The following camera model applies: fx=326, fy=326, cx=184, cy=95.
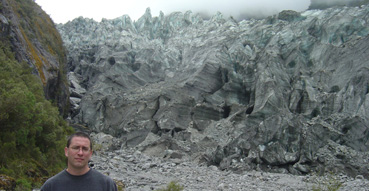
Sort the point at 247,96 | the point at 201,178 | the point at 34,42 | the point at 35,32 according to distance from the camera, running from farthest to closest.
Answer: the point at 247,96
the point at 35,32
the point at 34,42
the point at 201,178

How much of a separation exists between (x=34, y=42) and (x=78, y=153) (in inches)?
1399

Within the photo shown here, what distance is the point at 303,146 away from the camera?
29359 mm

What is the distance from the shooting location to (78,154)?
3.57 m

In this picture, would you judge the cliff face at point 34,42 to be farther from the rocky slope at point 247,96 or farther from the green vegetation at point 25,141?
the green vegetation at point 25,141

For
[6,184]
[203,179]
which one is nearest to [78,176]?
[6,184]

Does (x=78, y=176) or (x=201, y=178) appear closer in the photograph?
(x=78, y=176)

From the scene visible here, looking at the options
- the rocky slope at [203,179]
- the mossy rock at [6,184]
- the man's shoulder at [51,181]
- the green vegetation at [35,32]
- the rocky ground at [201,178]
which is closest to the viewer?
the man's shoulder at [51,181]

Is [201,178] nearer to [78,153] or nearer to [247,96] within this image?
[78,153]

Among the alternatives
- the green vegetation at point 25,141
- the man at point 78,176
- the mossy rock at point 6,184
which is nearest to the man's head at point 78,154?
the man at point 78,176

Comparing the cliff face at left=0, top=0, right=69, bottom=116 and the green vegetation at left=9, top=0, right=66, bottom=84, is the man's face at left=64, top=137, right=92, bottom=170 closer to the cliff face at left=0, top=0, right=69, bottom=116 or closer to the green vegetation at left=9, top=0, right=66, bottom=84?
the cliff face at left=0, top=0, right=69, bottom=116

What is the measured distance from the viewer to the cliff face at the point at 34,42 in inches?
1127

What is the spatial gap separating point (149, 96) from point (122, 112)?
479 centimetres

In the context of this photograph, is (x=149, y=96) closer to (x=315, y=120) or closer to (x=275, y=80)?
(x=275, y=80)

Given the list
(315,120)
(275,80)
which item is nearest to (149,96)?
(275,80)
